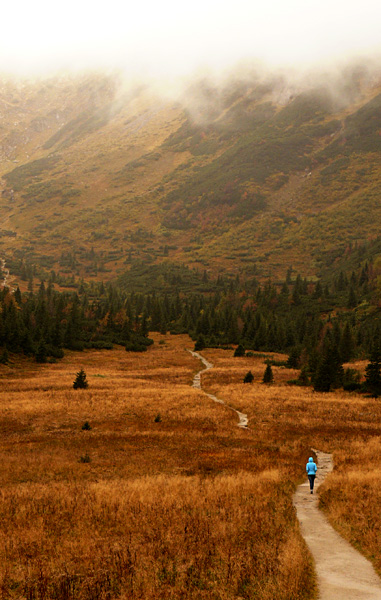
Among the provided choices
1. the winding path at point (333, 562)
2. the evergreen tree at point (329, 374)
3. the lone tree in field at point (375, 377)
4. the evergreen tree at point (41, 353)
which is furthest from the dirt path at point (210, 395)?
the evergreen tree at point (41, 353)

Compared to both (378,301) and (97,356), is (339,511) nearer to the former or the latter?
(97,356)

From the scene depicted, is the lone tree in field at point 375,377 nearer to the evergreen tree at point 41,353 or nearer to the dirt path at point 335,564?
the dirt path at point 335,564

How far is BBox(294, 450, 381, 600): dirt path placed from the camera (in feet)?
33.3

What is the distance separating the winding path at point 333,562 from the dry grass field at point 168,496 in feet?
1.49

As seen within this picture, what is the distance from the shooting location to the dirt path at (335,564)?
10148 mm

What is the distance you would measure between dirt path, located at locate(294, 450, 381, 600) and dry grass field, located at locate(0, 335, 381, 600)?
46cm

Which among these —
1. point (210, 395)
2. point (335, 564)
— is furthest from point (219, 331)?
point (335, 564)

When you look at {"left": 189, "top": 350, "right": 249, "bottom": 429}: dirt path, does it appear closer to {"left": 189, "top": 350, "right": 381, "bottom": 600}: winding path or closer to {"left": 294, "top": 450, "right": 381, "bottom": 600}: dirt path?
{"left": 189, "top": 350, "right": 381, "bottom": 600}: winding path

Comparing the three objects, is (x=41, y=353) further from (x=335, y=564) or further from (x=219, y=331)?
(x=335, y=564)

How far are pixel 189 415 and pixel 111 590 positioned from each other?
3292 centimetres

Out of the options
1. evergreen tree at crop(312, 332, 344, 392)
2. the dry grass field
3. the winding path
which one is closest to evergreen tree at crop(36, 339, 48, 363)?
the dry grass field

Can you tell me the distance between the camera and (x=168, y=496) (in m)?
17.4

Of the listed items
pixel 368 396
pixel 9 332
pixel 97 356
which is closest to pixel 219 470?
pixel 368 396

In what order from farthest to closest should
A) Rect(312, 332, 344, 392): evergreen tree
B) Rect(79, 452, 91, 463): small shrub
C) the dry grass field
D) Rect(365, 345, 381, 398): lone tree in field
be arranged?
1. Rect(312, 332, 344, 392): evergreen tree
2. Rect(365, 345, 381, 398): lone tree in field
3. Rect(79, 452, 91, 463): small shrub
4. the dry grass field
